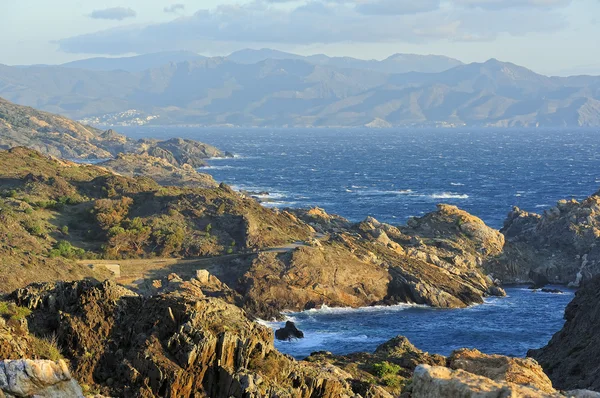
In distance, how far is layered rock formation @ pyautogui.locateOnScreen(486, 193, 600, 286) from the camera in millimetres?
94812

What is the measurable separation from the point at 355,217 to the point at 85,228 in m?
58.7

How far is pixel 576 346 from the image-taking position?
4431cm

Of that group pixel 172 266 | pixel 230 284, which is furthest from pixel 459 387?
pixel 172 266

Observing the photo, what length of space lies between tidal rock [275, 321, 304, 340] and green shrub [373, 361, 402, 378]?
99.0 ft

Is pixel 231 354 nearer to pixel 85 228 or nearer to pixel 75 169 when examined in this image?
pixel 85 228

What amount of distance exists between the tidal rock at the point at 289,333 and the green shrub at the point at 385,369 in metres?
30.2

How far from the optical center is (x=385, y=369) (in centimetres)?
3516

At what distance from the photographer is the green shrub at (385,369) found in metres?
34.7

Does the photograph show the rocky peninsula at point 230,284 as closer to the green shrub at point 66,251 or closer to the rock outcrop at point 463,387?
the rock outcrop at point 463,387

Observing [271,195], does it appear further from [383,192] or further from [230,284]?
[230,284]

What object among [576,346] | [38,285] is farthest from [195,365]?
[576,346]

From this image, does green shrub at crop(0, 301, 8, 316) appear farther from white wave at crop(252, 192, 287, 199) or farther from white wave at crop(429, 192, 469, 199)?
white wave at crop(429, 192, 469, 199)

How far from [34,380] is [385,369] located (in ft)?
63.5

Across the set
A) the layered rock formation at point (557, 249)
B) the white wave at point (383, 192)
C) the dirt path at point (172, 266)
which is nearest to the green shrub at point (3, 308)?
the dirt path at point (172, 266)
